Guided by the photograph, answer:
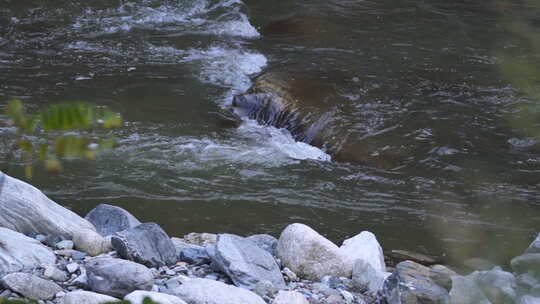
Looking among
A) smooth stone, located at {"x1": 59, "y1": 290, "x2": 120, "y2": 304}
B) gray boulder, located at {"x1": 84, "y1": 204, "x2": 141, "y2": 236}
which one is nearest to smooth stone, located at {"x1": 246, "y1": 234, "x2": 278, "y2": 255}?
gray boulder, located at {"x1": 84, "y1": 204, "x2": 141, "y2": 236}

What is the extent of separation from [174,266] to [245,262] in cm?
41

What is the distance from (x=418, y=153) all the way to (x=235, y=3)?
6.63 meters

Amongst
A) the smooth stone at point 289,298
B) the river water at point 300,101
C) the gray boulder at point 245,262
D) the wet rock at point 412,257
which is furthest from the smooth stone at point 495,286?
the wet rock at point 412,257

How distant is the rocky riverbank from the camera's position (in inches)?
147

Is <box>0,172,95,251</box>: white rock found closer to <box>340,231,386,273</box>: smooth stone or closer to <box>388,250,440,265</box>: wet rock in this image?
<box>340,231,386,273</box>: smooth stone

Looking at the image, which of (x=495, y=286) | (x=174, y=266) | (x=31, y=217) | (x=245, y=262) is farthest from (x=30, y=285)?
(x=495, y=286)

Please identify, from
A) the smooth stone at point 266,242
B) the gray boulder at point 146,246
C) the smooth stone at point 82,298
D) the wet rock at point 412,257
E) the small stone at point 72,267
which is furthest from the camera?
the wet rock at point 412,257

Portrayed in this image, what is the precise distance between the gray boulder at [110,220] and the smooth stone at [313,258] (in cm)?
107

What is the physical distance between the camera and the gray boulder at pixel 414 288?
411 centimetres

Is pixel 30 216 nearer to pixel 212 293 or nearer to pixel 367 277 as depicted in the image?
pixel 212 293

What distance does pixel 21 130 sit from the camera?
0.80m

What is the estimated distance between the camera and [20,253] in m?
4.00

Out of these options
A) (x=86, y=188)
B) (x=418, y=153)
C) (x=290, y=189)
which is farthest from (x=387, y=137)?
(x=86, y=188)

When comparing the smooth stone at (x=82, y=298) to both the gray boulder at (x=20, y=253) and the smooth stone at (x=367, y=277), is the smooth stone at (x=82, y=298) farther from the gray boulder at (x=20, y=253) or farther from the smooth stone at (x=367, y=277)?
the smooth stone at (x=367, y=277)
